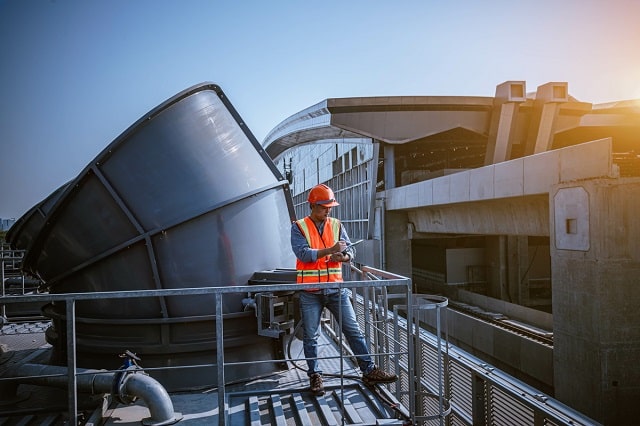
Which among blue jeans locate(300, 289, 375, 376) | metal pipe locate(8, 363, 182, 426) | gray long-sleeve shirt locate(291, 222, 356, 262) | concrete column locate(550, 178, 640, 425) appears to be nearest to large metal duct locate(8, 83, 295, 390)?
metal pipe locate(8, 363, 182, 426)

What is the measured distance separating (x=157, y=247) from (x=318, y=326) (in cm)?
220

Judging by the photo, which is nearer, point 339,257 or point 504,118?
point 339,257

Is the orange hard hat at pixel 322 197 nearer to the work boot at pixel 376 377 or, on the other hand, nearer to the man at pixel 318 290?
the man at pixel 318 290

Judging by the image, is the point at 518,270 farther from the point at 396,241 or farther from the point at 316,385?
the point at 316,385

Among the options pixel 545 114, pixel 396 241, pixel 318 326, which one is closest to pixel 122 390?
pixel 318 326

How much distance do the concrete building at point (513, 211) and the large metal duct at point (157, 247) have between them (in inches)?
274

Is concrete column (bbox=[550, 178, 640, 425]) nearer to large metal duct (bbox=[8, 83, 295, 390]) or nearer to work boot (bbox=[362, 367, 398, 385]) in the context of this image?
work boot (bbox=[362, 367, 398, 385])

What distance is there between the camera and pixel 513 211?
13133 mm

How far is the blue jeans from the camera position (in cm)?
445

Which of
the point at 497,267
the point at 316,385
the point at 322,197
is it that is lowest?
the point at 497,267

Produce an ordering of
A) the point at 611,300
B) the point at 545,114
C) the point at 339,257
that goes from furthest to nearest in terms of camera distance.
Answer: the point at 545,114
the point at 611,300
the point at 339,257

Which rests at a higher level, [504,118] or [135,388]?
[504,118]

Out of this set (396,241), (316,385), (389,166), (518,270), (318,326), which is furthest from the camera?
(518,270)

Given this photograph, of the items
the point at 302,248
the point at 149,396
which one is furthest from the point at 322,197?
the point at 149,396
